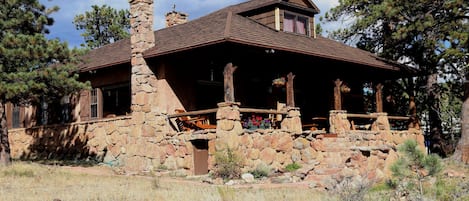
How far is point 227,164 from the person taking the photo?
47.2 ft

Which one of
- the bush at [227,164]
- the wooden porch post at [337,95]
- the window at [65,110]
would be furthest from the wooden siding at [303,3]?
the window at [65,110]

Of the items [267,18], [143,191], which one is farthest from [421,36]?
[143,191]

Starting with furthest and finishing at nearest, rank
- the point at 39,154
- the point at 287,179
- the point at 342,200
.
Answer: the point at 39,154, the point at 287,179, the point at 342,200

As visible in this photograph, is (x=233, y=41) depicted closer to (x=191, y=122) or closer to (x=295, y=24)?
(x=191, y=122)

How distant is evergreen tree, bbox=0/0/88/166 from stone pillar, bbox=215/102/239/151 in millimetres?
4415

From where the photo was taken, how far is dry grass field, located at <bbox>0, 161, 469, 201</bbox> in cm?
986

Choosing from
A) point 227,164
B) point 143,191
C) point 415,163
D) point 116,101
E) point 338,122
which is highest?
point 116,101

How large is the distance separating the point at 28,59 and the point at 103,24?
24.6 m

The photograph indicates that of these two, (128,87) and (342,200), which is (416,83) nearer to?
(128,87)

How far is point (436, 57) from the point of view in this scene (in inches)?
814

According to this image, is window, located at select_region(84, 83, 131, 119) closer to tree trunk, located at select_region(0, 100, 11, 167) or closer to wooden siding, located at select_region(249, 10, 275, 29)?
tree trunk, located at select_region(0, 100, 11, 167)

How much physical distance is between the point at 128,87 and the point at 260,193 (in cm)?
996

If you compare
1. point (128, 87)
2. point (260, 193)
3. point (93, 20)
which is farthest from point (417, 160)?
point (93, 20)

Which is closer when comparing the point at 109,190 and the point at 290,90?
the point at 109,190
